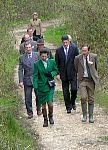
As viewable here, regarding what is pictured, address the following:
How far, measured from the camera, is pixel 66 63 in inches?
444

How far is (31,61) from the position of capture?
35.7 feet

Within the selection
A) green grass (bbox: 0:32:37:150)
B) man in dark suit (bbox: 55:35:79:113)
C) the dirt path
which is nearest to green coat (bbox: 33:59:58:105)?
the dirt path

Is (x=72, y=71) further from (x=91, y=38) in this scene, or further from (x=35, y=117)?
(x=91, y=38)

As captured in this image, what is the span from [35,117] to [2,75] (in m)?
2.57

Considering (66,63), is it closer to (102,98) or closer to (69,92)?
(69,92)

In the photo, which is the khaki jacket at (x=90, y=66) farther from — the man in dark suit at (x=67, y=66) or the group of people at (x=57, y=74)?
the man in dark suit at (x=67, y=66)

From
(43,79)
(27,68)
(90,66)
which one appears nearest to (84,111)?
(90,66)

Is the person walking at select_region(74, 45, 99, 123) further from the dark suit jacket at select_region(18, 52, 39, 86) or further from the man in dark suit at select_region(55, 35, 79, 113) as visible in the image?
the dark suit jacket at select_region(18, 52, 39, 86)

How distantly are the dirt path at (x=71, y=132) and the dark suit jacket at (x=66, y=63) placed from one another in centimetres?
95

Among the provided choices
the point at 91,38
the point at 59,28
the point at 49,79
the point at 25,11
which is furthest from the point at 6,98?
the point at 25,11

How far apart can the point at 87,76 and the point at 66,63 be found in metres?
0.91

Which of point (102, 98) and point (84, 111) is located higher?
point (84, 111)

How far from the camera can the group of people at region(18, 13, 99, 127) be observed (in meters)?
10.1

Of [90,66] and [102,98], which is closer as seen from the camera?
[90,66]
